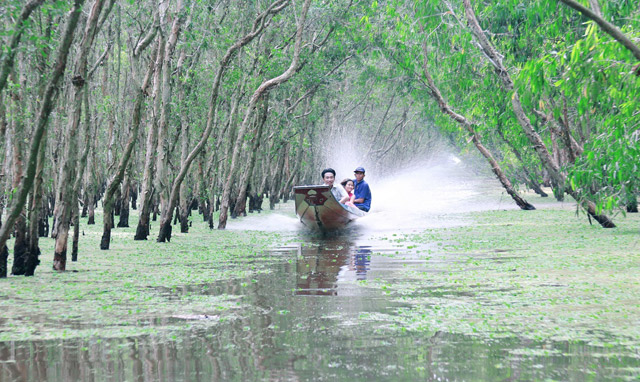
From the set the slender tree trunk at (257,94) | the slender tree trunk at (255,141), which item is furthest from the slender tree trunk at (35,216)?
the slender tree trunk at (255,141)

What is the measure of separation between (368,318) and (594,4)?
15.8 feet

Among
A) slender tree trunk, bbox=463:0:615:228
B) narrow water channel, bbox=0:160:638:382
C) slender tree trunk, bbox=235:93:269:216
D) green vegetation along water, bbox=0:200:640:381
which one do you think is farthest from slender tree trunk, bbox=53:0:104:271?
slender tree trunk, bbox=235:93:269:216

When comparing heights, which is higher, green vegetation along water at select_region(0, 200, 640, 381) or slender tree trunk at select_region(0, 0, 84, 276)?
slender tree trunk at select_region(0, 0, 84, 276)

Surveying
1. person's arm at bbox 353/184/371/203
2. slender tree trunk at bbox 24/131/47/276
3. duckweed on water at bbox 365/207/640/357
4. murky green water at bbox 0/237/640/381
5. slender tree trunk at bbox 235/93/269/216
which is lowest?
murky green water at bbox 0/237/640/381

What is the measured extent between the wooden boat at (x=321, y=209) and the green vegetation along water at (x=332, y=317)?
5096 millimetres

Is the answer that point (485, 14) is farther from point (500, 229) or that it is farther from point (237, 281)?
point (237, 281)

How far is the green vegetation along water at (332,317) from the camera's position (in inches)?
187

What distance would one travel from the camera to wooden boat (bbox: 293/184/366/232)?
1752 centimetres

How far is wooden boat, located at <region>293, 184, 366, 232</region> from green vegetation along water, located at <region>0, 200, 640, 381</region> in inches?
201

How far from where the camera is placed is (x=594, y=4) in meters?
8.57

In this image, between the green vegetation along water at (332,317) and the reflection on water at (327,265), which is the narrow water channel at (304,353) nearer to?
the green vegetation along water at (332,317)

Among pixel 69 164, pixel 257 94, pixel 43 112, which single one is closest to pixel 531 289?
pixel 43 112

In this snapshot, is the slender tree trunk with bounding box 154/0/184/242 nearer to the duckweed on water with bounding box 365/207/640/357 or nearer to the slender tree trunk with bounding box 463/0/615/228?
the duckweed on water with bounding box 365/207/640/357

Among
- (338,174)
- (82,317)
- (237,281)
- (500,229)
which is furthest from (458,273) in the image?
(338,174)
